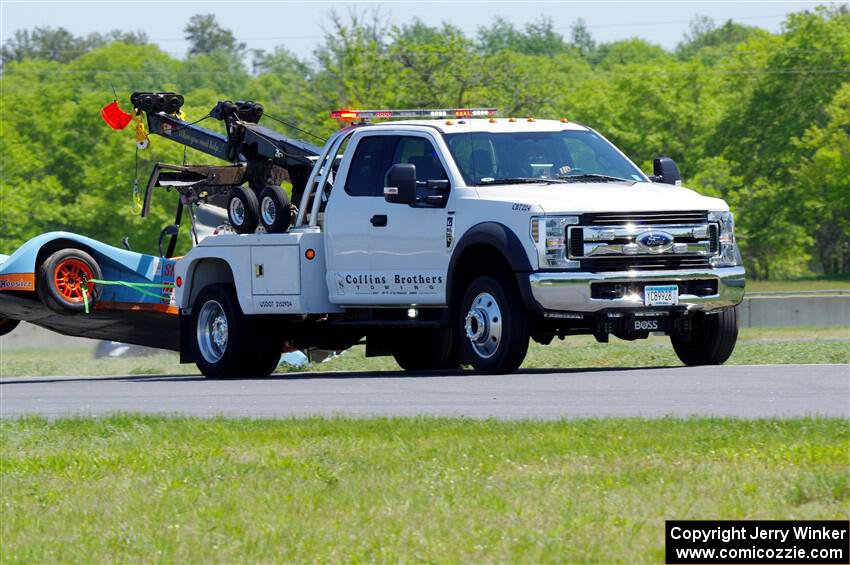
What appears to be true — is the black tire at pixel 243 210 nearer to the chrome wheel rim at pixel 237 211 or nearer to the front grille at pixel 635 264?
the chrome wheel rim at pixel 237 211

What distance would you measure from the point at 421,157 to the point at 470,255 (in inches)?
49.5

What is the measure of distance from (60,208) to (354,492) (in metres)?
64.2

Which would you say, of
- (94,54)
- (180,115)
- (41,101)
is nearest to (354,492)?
(180,115)

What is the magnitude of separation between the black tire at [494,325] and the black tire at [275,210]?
2.43 m

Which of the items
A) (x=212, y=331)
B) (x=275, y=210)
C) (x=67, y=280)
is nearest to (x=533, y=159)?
(x=275, y=210)

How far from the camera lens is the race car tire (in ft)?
53.6

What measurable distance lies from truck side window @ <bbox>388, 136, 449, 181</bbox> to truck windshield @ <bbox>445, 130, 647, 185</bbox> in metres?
0.19

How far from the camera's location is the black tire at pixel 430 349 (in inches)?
704

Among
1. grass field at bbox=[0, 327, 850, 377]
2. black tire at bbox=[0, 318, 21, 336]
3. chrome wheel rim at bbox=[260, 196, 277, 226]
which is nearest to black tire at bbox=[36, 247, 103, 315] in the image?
black tire at bbox=[0, 318, 21, 336]

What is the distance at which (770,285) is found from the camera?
7006 centimetres

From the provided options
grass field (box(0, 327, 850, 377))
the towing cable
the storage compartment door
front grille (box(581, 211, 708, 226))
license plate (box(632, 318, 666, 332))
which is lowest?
grass field (box(0, 327, 850, 377))

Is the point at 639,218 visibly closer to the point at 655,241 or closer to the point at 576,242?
the point at 655,241

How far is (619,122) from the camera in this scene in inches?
2773

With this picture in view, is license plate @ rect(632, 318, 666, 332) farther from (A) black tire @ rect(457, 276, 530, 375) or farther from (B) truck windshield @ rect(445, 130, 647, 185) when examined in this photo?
(B) truck windshield @ rect(445, 130, 647, 185)
